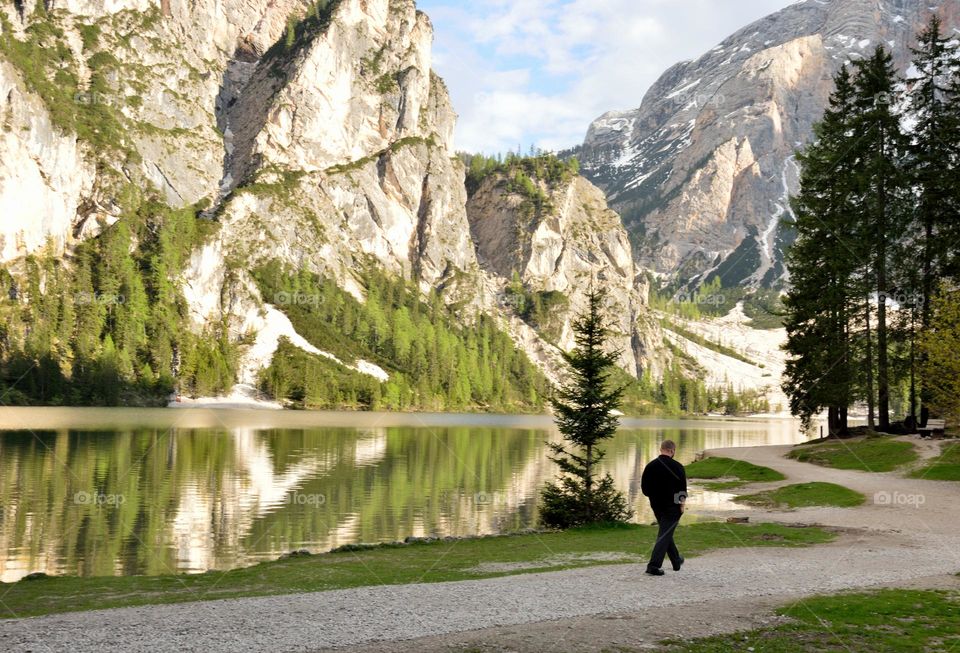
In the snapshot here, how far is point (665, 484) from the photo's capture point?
16.9 metres

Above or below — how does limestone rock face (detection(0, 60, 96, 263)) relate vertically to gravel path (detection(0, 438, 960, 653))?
above

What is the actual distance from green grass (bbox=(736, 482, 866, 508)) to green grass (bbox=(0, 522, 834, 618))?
8365 millimetres

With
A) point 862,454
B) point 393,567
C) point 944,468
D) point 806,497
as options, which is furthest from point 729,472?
point 393,567

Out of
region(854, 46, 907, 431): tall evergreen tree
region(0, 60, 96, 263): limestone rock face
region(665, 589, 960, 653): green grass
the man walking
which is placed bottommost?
region(665, 589, 960, 653): green grass

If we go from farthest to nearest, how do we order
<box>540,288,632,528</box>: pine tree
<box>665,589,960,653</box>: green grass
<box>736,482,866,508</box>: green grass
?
<box>736,482,866,508</box>: green grass, <box>540,288,632,528</box>: pine tree, <box>665,589,960,653</box>: green grass

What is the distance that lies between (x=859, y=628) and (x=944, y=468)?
31.0m

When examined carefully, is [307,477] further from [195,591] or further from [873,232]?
[873,232]

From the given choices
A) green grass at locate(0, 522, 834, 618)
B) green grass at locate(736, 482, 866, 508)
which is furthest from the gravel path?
green grass at locate(736, 482, 866, 508)

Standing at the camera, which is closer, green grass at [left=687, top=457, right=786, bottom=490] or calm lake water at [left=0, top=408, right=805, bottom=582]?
calm lake water at [left=0, top=408, right=805, bottom=582]

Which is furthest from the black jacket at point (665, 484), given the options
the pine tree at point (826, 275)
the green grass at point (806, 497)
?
the pine tree at point (826, 275)

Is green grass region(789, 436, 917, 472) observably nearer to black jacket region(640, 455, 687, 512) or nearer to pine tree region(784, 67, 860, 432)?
pine tree region(784, 67, 860, 432)

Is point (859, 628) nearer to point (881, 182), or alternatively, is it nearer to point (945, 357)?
point (945, 357)

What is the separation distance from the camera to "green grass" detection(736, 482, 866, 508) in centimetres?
3219

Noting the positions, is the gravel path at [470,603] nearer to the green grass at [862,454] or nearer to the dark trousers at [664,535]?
the dark trousers at [664,535]
